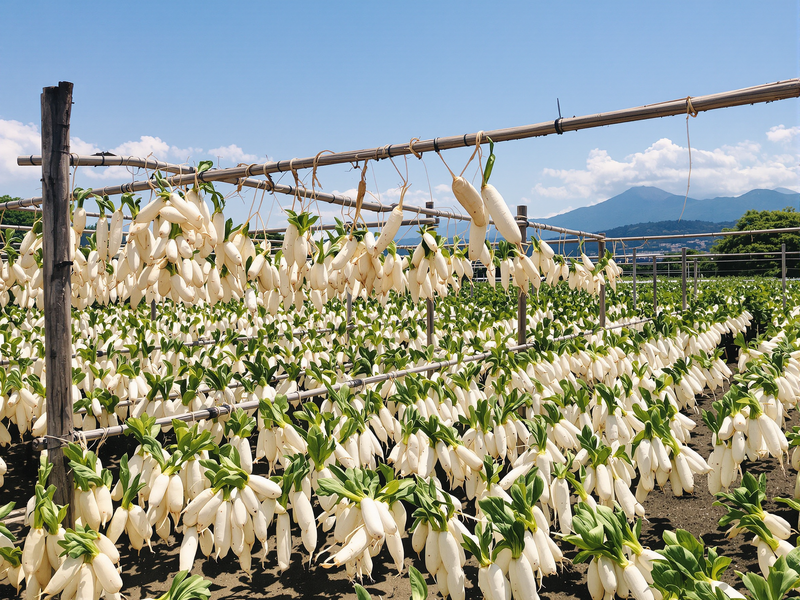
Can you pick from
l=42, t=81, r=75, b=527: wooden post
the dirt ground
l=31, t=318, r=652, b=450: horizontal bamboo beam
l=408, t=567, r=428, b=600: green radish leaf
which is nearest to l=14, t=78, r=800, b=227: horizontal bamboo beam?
l=42, t=81, r=75, b=527: wooden post

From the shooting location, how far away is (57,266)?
2.49 meters

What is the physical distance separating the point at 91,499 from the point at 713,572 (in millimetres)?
2630

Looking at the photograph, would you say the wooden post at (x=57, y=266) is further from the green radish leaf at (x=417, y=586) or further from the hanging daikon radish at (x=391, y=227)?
the green radish leaf at (x=417, y=586)

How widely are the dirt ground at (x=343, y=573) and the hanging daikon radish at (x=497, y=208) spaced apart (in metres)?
2.16

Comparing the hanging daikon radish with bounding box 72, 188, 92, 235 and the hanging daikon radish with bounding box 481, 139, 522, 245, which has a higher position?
the hanging daikon radish with bounding box 72, 188, 92, 235

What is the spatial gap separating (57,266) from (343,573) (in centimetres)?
249

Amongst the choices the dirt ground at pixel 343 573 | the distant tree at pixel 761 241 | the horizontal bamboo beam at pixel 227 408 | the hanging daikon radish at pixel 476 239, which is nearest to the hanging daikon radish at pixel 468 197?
the hanging daikon radish at pixel 476 239

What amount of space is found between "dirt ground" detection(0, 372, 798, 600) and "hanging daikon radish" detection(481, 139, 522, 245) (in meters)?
2.16

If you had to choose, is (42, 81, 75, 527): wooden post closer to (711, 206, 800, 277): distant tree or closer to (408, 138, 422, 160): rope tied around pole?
(408, 138, 422, 160): rope tied around pole

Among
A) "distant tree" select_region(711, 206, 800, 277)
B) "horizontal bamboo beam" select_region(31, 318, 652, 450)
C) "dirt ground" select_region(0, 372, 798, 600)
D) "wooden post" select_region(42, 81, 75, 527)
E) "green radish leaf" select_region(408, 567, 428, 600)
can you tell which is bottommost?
"dirt ground" select_region(0, 372, 798, 600)

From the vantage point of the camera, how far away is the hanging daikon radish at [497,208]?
2.12m

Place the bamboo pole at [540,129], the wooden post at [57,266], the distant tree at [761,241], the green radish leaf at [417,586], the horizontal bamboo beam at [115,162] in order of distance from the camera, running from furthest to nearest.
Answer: the distant tree at [761,241]
the horizontal bamboo beam at [115,162]
the wooden post at [57,266]
the bamboo pole at [540,129]
the green radish leaf at [417,586]

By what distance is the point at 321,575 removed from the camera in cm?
328

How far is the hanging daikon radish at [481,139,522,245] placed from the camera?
6.95 ft
